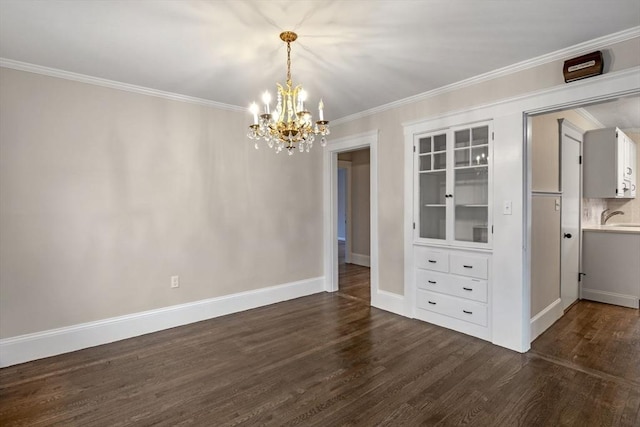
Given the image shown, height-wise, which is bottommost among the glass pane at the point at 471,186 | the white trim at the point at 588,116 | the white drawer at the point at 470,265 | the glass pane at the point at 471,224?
the white drawer at the point at 470,265

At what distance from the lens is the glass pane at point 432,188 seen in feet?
11.8

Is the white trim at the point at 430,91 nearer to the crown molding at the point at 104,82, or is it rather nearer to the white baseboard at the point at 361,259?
the crown molding at the point at 104,82

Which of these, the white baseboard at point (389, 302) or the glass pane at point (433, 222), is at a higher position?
the glass pane at point (433, 222)

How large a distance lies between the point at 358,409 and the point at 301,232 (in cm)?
286

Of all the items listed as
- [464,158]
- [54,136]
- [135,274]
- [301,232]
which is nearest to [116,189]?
[54,136]

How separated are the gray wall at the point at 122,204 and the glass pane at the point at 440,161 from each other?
77.8 inches

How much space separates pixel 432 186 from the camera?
12.2 feet

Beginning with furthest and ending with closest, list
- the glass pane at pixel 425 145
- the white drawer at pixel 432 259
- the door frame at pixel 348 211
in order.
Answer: the door frame at pixel 348 211, the glass pane at pixel 425 145, the white drawer at pixel 432 259

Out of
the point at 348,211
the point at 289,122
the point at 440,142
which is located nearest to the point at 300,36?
Answer: the point at 289,122

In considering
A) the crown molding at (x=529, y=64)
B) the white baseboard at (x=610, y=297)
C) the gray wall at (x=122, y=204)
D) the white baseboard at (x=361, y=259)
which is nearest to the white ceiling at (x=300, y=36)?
A: the crown molding at (x=529, y=64)

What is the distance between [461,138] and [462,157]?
20 centimetres

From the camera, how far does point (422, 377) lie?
252 centimetres

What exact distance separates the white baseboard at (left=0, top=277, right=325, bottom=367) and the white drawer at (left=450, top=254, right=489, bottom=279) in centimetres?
223

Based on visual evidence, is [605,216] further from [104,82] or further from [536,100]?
[104,82]
